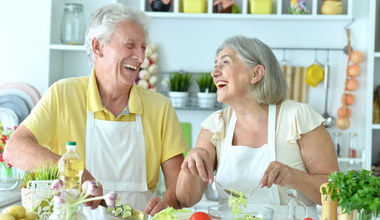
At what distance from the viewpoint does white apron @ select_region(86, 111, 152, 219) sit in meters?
2.05

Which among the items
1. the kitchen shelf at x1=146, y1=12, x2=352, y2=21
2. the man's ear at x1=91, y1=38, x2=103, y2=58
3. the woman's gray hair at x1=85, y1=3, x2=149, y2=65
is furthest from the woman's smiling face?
the kitchen shelf at x1=146, y1=12, x2=352, y2=21

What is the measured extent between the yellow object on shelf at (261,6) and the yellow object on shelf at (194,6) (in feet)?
0.96

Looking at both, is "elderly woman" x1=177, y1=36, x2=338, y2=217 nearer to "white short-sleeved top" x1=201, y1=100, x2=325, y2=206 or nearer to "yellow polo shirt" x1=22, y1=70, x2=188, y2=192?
"white short-sleeved top" x1=201, y1=100, x2=325, y2=206

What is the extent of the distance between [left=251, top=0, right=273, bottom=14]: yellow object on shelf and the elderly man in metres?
1.20

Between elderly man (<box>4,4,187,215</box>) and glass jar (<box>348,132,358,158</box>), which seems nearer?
elderly man (<box>4,4,187,215</box>)

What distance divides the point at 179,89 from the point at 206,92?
170 mm

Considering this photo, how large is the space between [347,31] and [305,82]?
1.26ft

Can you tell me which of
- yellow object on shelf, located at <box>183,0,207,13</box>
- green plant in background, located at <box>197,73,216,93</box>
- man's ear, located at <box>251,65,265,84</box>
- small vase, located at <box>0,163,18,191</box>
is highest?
yellow object on shelf, located at <box>183,0,207,13</box>

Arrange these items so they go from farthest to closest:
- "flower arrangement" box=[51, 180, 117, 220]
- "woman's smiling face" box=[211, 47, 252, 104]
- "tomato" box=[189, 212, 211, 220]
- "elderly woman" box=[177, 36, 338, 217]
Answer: "woman's smiling face" box=[211, 47, 252, 104]
"elderly woman" box=[177, 36, 338, 217]
"tomato" box=[189, 212, 211, 220]
"flower arrangement" box=[51, 180, 117, 220]

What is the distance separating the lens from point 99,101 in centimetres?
206

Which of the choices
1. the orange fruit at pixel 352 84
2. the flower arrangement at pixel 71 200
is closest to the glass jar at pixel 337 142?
the orange fruit at pixel 352 84

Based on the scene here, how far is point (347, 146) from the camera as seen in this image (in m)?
3.28

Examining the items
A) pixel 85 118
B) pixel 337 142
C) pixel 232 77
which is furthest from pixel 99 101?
pixel 337 142

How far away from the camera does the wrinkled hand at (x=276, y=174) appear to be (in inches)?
64.2
